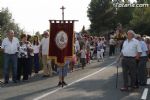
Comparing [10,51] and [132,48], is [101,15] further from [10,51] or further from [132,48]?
[132,48]

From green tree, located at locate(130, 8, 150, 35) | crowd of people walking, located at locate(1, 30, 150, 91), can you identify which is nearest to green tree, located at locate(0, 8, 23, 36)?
green tree, located at locate(130, 8, 150, 35)

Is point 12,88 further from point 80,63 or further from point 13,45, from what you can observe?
point 80,63

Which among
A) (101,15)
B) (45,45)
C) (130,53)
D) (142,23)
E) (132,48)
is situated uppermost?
(101,15)

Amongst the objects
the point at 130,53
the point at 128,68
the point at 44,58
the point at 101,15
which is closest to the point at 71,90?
the point at 128,68

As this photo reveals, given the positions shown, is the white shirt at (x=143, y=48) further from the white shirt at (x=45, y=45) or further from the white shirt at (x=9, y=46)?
the white shirt at (x=45, y=45)

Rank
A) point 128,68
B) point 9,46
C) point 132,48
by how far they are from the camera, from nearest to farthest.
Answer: point 132,48, point 128,68, point 9,46

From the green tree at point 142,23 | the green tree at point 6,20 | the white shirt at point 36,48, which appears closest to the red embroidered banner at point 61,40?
the white shirt at point 36,48

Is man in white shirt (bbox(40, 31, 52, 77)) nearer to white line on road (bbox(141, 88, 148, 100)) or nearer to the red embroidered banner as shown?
the red embroidered banner

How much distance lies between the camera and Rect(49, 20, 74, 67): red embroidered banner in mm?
18312

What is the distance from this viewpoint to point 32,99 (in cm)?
1445

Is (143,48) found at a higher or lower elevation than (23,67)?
higher

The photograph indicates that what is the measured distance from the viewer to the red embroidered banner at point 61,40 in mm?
18312

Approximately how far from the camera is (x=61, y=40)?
1839 cm

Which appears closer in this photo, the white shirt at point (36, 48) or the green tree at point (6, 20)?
the white shirt at point (36, 48)
